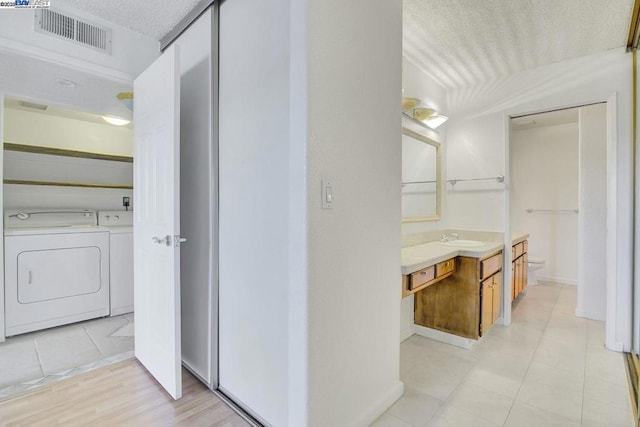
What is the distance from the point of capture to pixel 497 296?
2.79 meters

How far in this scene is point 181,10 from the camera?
195cm

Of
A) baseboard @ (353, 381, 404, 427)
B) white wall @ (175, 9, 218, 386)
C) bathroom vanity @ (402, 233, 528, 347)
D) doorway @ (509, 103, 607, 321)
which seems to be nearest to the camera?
baseboard @ (353, 381, 404, 427)

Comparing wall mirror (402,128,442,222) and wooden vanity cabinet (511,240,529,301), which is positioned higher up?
wall mirror (402,128,442,222)

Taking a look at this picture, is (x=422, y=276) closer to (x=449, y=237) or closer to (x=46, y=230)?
(x=449, y=237)

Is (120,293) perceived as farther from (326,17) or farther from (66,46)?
(326,17)

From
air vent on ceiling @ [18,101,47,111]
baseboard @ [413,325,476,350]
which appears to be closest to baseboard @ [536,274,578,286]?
baseboard @ [413,325,476,350]

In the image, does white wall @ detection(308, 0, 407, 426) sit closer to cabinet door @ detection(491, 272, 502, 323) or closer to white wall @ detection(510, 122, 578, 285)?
cabinet door @ detection(491, 272, 502, 323)

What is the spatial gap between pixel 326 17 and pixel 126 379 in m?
2.33

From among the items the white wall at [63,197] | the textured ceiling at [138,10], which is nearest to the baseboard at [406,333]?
the textured ceiling at [138,10]

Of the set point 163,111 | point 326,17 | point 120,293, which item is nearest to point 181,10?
point 163,111

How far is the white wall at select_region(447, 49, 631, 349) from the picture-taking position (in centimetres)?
241

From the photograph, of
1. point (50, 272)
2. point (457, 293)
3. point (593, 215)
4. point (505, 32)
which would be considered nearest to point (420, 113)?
point (505, 32)

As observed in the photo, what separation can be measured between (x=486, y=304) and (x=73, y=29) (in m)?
3.54

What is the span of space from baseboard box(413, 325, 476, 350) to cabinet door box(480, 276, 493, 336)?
0.46 feet
